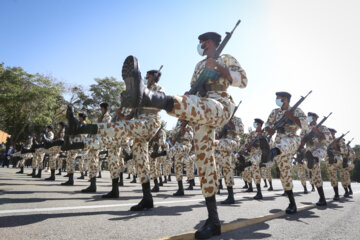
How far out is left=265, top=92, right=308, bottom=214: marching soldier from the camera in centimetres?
434

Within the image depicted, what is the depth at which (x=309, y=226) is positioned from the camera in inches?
113

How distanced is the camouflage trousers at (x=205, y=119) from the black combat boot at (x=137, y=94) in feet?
0.39

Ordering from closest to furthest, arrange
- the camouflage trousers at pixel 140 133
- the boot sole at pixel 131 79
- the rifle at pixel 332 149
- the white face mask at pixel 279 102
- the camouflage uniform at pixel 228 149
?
the boot sole at pixel 131 79
the camouflage trousers at pixel 140 133
the white face mask at pixel 279 102
the camouflage uniform at pixel 228 149
the rifle at pixel 332 149

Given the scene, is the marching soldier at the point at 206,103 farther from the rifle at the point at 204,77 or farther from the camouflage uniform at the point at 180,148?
the camouflage uniform at the point at 180,148

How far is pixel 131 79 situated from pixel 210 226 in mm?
1658

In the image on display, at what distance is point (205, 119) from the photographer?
2277 mm

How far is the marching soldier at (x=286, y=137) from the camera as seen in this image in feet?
14.2

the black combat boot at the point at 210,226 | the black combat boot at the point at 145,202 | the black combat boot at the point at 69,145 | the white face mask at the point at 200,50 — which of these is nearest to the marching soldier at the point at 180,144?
the black combat boot at the point at 145,202

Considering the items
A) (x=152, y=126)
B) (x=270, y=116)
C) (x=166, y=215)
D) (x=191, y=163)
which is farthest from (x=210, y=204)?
(x=191, y=163)

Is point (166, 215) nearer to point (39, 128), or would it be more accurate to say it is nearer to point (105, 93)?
point (39, 128)

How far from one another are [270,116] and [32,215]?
16.7 ft

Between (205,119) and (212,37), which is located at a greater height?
(212,37)

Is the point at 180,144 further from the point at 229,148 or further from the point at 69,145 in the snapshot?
the point at 69,145

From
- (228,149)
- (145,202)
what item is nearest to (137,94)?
(145,202)
